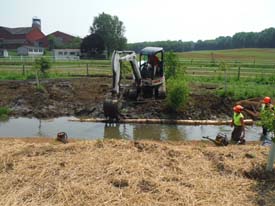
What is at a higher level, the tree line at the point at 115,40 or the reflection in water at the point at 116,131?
the tree line at the point at 115,40

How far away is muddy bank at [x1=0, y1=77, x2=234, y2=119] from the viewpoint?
1471cm

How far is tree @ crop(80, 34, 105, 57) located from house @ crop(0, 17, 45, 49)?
2604cm

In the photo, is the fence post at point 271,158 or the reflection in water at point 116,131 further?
the reflection in water at point 116,131

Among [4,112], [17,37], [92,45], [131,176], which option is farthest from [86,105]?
[17,37]

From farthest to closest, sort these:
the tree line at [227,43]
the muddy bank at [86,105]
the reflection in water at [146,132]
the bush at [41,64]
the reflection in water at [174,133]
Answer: the tree line at [227,43], the bush at [41,64], the muddy bank at [86,105], the reflection in water at [146,132], the reflection in water at [174,133]

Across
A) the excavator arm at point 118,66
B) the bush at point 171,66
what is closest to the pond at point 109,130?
the excavator arm at point 118,66

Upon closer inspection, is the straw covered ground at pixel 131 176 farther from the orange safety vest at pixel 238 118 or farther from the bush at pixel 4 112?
the bush at pixel 4 112

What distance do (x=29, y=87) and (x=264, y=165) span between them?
50.0 ft

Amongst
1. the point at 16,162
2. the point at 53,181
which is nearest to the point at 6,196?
the point at 53,181

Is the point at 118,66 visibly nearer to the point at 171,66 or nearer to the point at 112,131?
the point at 112,131

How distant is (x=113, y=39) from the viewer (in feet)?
206

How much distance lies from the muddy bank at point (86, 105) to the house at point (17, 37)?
62315 millimetres

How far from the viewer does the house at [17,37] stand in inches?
3039

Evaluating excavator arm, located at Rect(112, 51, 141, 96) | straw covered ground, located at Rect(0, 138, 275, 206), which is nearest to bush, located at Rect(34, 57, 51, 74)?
excavator arm, located at Rect(112, 51, 141, 96)
